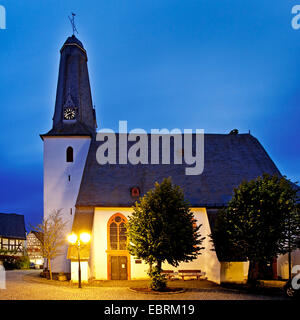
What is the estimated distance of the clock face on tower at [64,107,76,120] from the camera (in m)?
37.8

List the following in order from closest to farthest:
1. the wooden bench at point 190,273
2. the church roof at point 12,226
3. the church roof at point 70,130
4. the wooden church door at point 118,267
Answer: the wooden bench at point 190,273 → the wooden church door at point 118,267 → the church roof at point 70,130 → the church roof at point 12,226

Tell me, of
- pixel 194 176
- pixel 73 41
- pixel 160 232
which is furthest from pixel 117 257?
pixel 73 41

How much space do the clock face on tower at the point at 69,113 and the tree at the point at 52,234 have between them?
9231 millimetres

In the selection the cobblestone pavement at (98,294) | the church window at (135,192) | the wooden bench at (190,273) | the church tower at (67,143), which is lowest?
the wooden bench at (190,273)

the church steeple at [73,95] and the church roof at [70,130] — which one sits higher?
the church steeple at [73,95]

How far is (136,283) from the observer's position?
29.7m

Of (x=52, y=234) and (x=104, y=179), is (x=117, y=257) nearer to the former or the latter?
(x=52, y=234)

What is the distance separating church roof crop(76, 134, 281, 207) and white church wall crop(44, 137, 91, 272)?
43.2 inches

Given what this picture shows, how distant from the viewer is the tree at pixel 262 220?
2598 centimetres

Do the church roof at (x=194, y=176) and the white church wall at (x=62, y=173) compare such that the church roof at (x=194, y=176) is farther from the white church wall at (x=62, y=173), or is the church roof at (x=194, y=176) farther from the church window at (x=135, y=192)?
the white church wall at (x=62, y=173)

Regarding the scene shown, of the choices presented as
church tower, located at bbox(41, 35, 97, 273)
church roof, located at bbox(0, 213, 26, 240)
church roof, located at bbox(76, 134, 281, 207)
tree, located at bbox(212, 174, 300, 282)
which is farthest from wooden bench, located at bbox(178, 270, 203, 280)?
church roof, located at bbox(0, 213, 26, 240)

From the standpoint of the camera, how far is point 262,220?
26.1 m

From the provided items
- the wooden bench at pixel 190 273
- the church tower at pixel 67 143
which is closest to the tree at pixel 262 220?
the wooden bench at pixel 190 273
